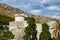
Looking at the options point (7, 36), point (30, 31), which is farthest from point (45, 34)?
point (7, 36)

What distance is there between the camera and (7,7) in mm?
176000

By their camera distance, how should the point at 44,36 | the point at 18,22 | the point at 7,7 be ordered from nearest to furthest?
the point at 44,36
the point at 18,22
the point at 7,7

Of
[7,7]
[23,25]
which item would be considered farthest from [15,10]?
[23,25]

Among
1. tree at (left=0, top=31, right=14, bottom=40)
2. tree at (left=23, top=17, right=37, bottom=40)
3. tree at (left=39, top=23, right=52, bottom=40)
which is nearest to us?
tree at (left=39, top=23, right=52, bottom=40)

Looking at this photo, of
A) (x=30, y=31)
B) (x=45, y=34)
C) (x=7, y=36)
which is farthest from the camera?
(x=7, y=36)

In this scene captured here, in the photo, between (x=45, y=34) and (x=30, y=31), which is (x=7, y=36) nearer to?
(x=30, y=31)

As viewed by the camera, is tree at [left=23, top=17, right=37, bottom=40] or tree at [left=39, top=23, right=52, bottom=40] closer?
tree at [left=39, top=23, right=52, bottom=40]

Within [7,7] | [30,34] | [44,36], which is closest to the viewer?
[44,36]

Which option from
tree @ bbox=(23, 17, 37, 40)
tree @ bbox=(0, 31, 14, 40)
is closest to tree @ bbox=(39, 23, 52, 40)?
tree @ bbox=(23, 17, 37, 40)

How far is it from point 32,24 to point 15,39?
483cm

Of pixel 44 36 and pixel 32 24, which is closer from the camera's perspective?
pixel 44 36

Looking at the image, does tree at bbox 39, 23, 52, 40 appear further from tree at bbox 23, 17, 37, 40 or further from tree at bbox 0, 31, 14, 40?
tree at bbox 0, 31, 14, 40

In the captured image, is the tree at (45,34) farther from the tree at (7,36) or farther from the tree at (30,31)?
the tree at (7,36)

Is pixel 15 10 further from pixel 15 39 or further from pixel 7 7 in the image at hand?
pixel 15 39
